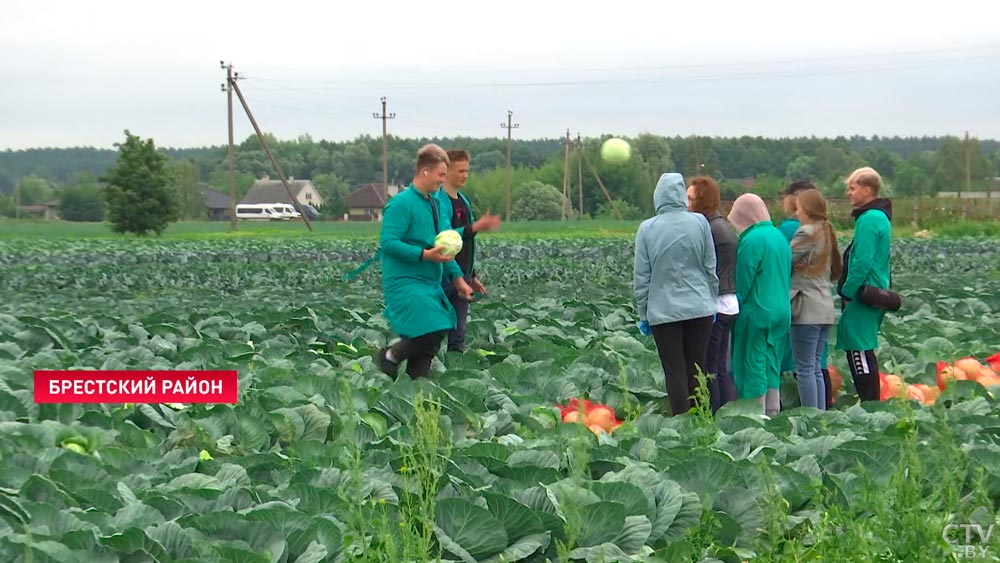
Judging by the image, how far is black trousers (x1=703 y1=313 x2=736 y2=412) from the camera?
6.81 meters

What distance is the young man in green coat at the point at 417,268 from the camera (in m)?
6.96

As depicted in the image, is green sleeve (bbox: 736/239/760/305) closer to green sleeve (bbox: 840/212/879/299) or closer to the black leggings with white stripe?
green sleeve (bbox: 840/212/879/299)

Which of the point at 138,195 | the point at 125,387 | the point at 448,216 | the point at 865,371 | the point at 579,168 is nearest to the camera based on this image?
the point at 125,387

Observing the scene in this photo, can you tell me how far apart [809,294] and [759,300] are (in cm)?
56

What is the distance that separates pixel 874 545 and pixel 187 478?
2.27 meters

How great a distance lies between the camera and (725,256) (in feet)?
22.1

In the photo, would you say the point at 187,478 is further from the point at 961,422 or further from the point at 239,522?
the point at 961,422

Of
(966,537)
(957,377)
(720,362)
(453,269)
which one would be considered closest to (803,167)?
(957,377)

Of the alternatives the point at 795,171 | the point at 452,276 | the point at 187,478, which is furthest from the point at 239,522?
the point at 795,171

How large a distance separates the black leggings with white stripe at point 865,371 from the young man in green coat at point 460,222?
2517 millimetres

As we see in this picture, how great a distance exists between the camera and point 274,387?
598 centimetres

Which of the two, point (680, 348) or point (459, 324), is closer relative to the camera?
point (680, 348)

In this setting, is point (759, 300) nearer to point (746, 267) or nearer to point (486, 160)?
point (746, 267)

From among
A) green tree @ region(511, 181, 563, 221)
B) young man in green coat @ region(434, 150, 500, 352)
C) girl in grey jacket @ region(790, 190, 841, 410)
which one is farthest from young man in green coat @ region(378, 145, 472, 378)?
green tree @ region(511, 181, 563, 221)
